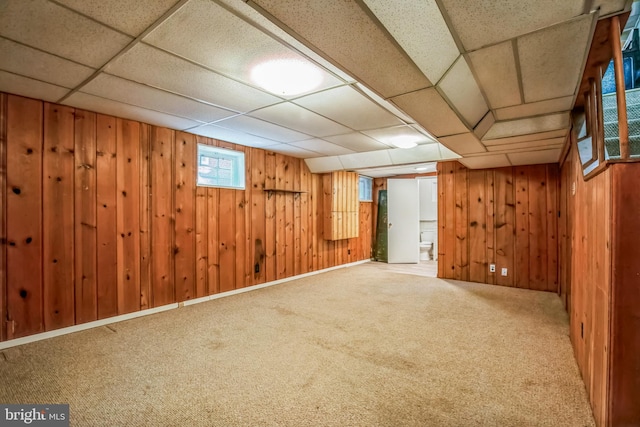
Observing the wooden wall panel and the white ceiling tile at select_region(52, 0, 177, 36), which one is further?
the wooden wall panel

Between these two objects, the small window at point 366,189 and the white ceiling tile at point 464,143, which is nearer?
the white ceiling tile at point 464,143

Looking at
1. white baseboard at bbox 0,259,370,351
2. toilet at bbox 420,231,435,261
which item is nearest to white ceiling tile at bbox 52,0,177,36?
white baseboard at bbox 0,259,370,351

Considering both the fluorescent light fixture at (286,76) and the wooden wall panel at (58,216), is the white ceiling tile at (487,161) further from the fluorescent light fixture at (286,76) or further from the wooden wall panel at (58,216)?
the wooden wall panel at (58,216)

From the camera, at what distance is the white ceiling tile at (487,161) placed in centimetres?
397

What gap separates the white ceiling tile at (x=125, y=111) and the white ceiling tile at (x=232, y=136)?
0.18m

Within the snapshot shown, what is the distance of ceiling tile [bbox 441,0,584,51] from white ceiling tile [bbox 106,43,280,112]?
60.2 inches

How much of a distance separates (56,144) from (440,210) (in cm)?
517

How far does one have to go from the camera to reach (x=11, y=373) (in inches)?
81.3

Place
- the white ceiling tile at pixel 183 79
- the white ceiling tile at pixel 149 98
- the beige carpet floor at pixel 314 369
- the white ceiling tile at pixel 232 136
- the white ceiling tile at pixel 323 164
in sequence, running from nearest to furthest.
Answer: the beige carpet floor at pixel 314 369, the white ceiling tile at pixel 183 79, the white ceiling tile at pixel 149 98, the white ceiling tile at pixel 232 136, the white ceiling tile at pixel 323 164

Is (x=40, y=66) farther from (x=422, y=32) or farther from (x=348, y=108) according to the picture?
(x=422, y=32)

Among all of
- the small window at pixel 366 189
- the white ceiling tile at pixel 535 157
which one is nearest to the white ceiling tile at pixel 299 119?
the white ceiling tile at pixel 535 157

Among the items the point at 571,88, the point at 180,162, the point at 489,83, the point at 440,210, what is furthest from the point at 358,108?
the point at 440,210

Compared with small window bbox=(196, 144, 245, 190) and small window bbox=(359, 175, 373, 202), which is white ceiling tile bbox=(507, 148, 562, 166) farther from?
small window bbox=(196, 144, 245, 190)

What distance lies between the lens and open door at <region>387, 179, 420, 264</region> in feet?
22.1
